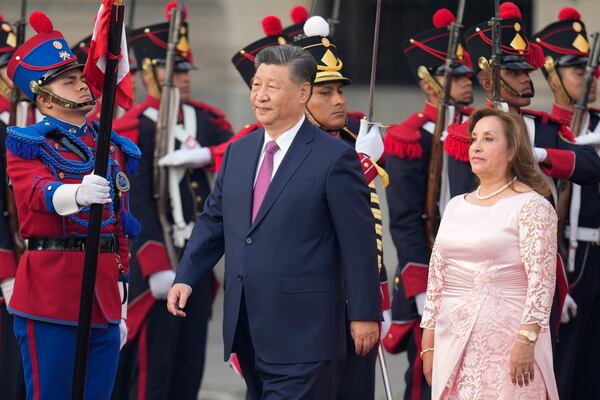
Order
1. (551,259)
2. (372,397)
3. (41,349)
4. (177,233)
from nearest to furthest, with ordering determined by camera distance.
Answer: (551,259) → (41,349) → (372,397) → (177,233)

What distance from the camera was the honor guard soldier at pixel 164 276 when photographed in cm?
820

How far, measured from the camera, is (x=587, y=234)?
7801mm

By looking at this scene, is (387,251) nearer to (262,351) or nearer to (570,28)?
(570,28)

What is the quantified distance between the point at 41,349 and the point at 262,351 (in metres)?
0.91

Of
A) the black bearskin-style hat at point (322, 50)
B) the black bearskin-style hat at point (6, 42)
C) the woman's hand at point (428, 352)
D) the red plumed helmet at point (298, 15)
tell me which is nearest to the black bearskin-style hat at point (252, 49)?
the red plumed helmet at point (298, 15)

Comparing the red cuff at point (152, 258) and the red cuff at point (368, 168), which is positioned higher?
the red cuff at point (368, 168)

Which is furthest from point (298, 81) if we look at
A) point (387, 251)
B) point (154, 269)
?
point (387, 251)

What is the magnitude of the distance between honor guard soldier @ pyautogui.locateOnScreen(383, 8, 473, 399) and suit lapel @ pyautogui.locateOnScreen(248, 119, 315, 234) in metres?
1.98

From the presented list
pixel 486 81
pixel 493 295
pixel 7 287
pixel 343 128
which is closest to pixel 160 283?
pixel 7 287

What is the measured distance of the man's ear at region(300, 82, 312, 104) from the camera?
5.87m

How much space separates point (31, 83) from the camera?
20.4ft

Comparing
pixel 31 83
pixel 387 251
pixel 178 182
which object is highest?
pixel 31 83

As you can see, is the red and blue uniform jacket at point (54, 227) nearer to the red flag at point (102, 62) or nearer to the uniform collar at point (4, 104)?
the red flag at point (102, 62)

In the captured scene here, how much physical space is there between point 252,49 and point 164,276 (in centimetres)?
129
